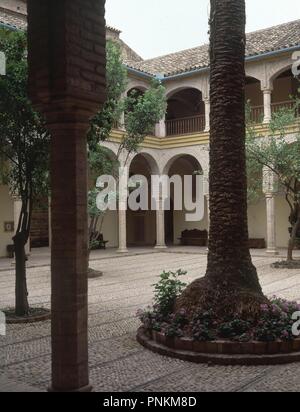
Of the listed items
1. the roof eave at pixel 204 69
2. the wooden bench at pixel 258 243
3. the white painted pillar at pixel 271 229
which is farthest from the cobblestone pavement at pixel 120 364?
the wooden bench at pixel 258 243

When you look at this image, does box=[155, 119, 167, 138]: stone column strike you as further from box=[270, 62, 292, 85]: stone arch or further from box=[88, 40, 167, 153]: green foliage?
box=[88, 40, 167, 153]: green foliage

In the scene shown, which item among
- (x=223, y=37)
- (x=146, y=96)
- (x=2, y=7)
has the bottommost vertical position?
(x=223, y=37)

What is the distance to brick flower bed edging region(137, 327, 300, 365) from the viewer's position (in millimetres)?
5516

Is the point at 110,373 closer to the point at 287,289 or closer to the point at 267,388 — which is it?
the point at 267,388

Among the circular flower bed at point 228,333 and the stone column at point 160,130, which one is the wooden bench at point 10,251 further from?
the circular flower bed at point 228,333

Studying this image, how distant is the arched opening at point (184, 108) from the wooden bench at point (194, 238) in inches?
193

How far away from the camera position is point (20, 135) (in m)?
8.14

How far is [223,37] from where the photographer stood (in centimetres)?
662

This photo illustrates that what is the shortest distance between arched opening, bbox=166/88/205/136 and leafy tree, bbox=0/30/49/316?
53.8 feet

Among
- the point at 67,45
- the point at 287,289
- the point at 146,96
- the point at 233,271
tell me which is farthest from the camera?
the point at 146,96

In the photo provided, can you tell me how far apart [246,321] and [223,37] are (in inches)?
142

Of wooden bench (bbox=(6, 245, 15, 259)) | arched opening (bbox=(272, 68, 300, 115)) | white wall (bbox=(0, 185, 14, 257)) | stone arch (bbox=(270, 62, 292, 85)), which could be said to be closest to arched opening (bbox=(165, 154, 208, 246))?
arched opening (bbox=(272, 68, 300, 115))

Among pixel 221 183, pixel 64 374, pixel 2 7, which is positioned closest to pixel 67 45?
pixel 64 374

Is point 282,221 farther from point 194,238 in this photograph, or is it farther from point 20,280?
point 20,280
